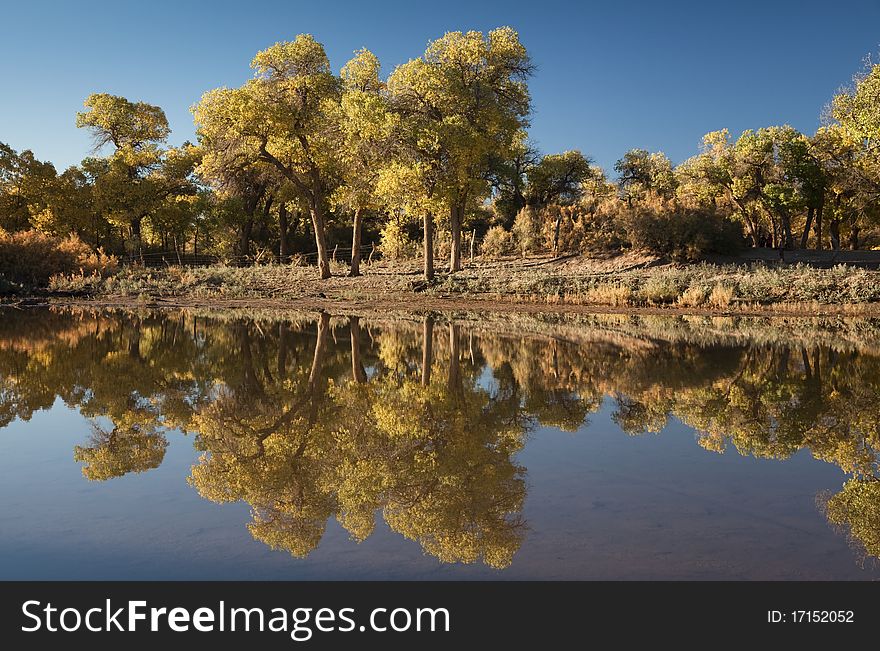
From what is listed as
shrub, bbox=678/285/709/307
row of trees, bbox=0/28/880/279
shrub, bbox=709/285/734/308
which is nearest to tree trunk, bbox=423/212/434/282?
row of trees, bbox=0/28/880/279

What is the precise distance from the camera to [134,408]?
40.5 ft

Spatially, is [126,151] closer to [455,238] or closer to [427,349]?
[455,238]

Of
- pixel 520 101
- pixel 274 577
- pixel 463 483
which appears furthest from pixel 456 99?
Answer: pixel 274 577

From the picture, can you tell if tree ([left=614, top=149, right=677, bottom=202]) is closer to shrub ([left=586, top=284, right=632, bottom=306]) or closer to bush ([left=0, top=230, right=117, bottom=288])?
shrub ([left=586, top=284, right=632, bottom=306])

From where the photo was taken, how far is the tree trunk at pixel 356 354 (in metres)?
15.6

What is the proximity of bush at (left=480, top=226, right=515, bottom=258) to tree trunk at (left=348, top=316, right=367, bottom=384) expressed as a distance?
73.3ft

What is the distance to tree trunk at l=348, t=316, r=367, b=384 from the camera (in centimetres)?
1559

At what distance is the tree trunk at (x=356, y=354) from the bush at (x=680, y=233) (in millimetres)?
20103

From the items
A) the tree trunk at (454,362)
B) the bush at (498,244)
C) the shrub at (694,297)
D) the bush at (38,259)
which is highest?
the bush at (498,244)

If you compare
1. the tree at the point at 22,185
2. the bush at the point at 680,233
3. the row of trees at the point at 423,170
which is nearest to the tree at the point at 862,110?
the row of trees at the point at 423,170

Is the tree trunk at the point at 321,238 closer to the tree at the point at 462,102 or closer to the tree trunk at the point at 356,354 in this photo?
the tree at the point at 462,102

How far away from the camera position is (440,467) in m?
8.70
